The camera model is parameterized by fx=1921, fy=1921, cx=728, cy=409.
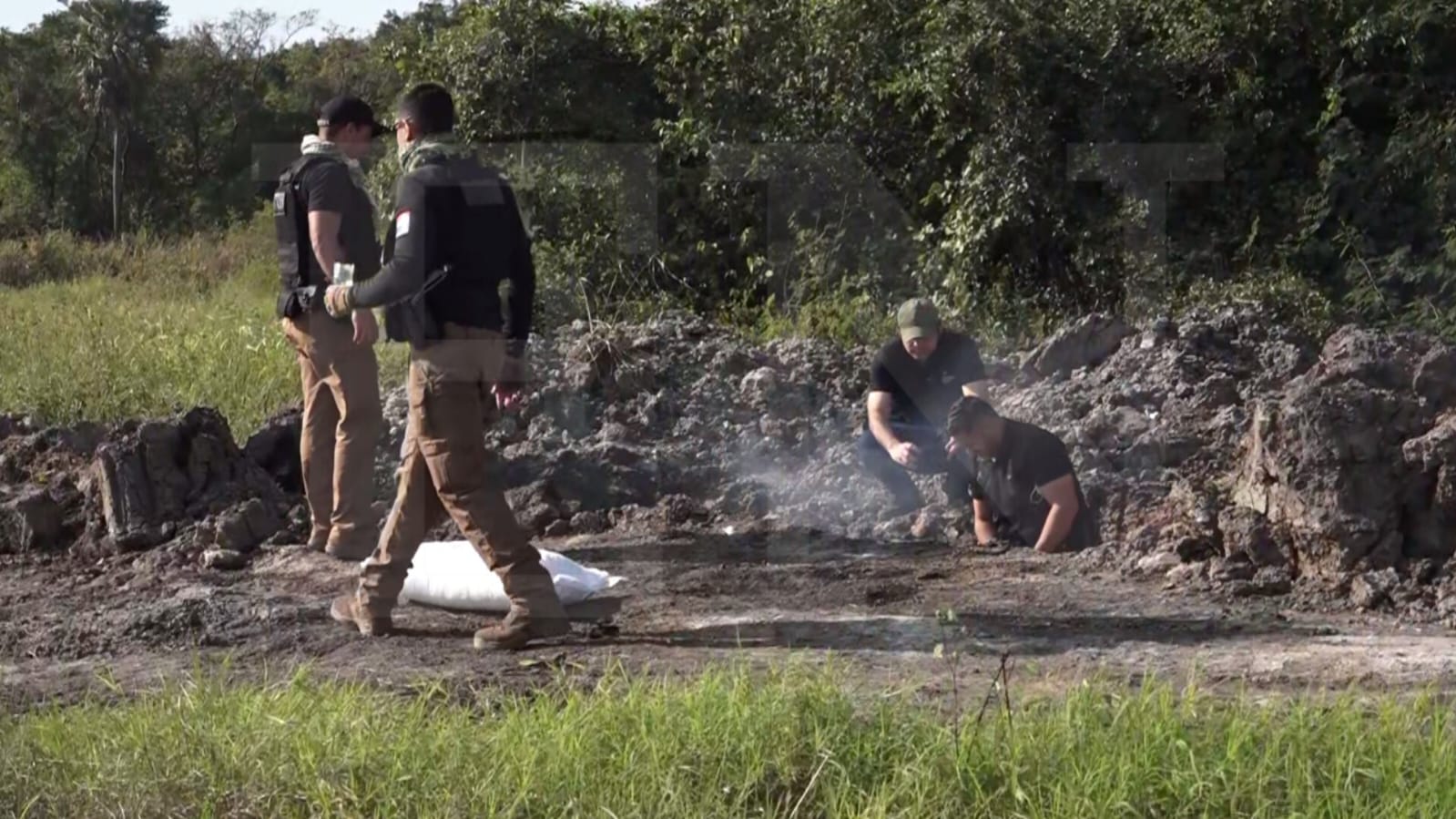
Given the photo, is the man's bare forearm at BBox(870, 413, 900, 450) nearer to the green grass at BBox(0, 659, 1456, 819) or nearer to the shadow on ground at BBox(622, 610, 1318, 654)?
the shadow on ground at BBox(622, 610, 1318, 654)

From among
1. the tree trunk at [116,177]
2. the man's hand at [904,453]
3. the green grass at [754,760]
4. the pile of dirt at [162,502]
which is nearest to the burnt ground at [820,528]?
the pile of dirt at [162,502]

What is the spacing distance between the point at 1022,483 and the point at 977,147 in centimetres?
543

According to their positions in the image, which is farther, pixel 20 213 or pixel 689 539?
pixel 20 213

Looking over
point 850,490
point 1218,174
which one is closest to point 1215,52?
point 1218,174

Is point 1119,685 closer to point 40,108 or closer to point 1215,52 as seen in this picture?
point 1215,52

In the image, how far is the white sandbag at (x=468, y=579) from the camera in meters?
5.92

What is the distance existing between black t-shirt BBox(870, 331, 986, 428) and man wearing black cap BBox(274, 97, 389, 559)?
7.16 feet

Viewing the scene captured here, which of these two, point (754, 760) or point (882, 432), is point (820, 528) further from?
Result: point (754, 760)

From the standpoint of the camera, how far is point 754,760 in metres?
4.16

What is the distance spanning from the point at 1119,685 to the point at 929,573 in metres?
2.03

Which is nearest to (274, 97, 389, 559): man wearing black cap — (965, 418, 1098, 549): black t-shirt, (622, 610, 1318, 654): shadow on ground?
(622, 610, 1318, 654): shadow on ground

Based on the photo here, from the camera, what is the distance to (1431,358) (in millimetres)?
6922

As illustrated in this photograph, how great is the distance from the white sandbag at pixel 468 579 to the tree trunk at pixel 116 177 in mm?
20842

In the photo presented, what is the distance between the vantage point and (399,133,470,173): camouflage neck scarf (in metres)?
5.59
